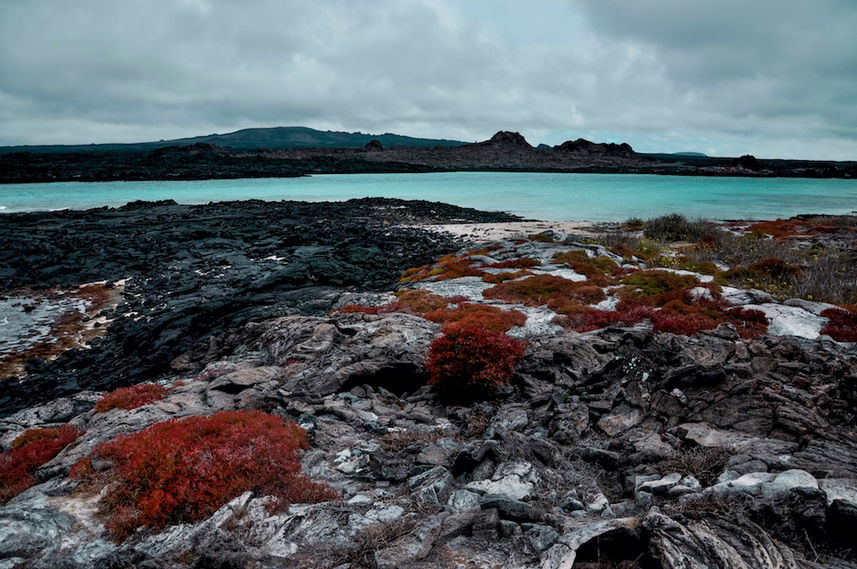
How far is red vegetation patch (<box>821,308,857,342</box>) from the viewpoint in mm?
13727

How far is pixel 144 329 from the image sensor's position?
73.0 ft

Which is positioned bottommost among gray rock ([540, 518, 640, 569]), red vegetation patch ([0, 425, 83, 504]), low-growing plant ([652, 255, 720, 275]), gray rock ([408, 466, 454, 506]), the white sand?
red vegetation patch ([0, 425, 83, 504])

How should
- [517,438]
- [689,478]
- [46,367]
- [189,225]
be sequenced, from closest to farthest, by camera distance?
[689,478]
[517,438]
[46,367]
[189,225]

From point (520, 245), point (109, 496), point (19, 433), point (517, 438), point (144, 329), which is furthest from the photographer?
point (520, 245)

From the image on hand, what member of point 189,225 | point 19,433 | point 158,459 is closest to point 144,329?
point 19,433

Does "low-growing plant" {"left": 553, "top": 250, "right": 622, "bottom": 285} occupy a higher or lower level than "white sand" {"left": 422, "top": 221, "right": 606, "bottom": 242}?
lower

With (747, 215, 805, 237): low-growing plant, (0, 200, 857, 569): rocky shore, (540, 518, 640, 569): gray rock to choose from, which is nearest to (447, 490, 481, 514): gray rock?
(0, 200, 857, 569): rocky shore

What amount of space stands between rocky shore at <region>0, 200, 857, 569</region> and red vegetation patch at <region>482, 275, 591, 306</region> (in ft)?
0.44

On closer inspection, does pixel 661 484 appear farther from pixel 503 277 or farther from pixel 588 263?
pixel 588 263

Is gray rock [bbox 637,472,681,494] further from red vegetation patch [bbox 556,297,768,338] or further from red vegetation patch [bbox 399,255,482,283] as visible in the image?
red vegetation patch [bbox 399,255,482,283]

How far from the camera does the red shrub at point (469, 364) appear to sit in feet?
40.7

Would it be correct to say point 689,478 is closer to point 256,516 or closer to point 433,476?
point 433,476

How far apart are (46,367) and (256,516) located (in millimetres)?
16849

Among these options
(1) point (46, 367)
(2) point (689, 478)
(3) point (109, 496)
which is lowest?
(1) point (46, 367)
